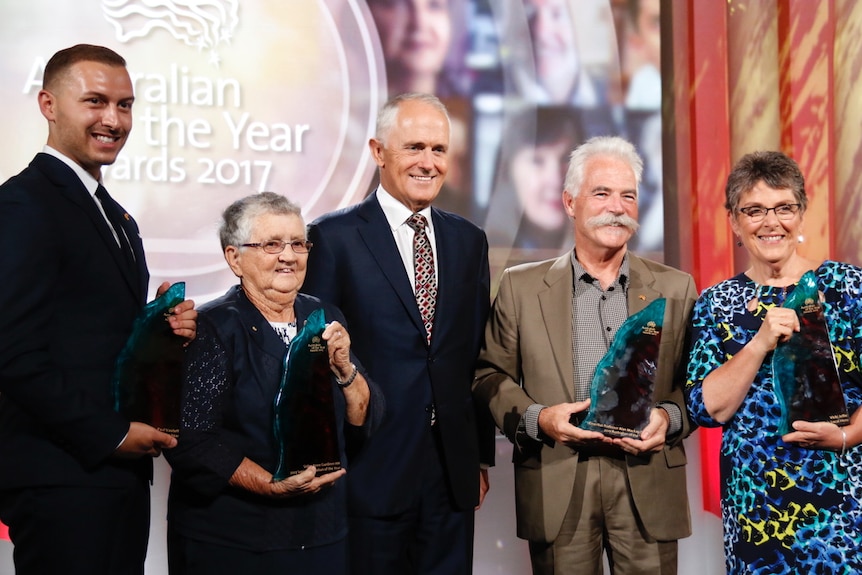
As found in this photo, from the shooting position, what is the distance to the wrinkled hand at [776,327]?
2268 millimetres

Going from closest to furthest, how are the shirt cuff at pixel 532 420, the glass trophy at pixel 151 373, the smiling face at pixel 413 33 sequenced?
the glass trophy at pixel 151 373 < the shirt cuff at pixel 532 420 < the smiling face at pixel 413 33

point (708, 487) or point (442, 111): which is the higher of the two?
point (442, 111)

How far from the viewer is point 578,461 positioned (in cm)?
258

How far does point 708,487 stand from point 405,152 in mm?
2594

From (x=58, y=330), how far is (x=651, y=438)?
5.18ft

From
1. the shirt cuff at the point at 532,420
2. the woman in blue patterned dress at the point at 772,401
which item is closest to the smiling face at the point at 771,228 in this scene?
the woman in blue patterned dress at the point at 772,401

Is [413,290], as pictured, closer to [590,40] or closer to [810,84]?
[590,40]

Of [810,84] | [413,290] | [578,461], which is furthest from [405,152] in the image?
[810,84]

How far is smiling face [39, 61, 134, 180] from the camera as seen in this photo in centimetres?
219

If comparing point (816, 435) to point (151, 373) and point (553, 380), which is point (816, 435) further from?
point (151, 373)

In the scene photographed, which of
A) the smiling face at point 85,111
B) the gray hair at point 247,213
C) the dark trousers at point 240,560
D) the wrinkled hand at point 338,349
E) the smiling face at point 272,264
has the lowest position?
the dark trousers at point 240,560

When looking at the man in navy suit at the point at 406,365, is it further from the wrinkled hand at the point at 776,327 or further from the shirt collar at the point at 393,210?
the wrinkled hand at the point at 776,327

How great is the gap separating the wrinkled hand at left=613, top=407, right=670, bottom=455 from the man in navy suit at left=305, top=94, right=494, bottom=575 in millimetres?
551

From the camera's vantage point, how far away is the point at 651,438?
2.44 meters
